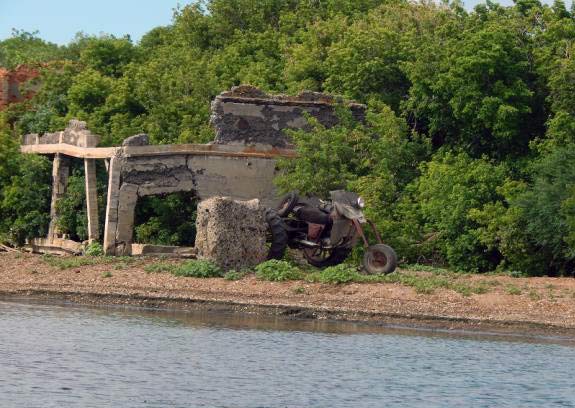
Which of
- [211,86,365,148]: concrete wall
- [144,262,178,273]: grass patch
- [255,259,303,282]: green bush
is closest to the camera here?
[255,259,303,282]: green bush

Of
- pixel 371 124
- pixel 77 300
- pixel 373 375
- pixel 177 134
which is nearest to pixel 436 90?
pixel 371 124

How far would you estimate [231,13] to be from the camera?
4200cm

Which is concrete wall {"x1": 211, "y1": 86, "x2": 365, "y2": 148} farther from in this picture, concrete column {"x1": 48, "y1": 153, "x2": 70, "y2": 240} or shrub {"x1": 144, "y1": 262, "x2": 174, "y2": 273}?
concrete column {"x1": 48, "y1": 153, "x2": 70, "y2": 240}

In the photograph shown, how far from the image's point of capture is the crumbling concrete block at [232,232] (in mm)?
24531

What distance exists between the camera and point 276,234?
25.2 metres

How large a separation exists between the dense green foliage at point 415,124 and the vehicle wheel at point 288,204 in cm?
106

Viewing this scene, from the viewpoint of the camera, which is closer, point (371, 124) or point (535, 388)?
point (535, 388)

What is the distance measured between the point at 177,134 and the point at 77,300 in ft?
28.4

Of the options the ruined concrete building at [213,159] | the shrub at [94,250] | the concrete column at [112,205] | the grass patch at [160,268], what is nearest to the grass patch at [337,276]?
the grass patch at [160,268]

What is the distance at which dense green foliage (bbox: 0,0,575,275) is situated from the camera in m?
26.6

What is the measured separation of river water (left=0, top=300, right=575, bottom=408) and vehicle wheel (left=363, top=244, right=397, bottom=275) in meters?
2.90

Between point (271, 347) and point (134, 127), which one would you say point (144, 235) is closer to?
point (134, 127)

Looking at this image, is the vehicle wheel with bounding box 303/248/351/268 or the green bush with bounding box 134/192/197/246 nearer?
the vehicle wheel with bounding box 303/248/351/268

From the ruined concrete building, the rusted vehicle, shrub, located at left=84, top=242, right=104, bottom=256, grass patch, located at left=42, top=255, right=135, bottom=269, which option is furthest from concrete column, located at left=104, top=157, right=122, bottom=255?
the rusted vehicle
